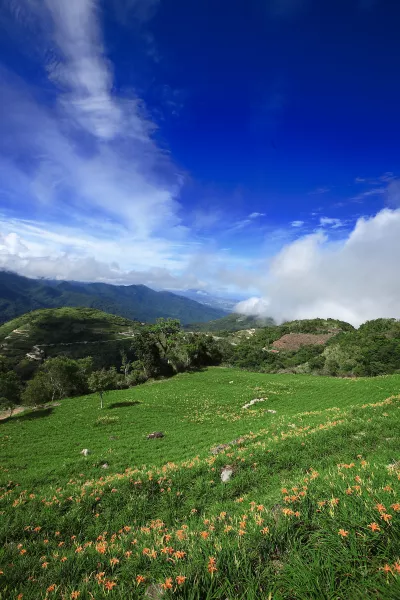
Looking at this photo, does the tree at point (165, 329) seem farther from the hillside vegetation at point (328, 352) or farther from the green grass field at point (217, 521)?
the green grass field at point (217, 521)

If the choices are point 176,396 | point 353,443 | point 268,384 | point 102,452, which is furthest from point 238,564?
point 268,384

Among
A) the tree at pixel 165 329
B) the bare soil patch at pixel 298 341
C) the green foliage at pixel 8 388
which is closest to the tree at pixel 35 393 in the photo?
the green foliage at pixel 8 388

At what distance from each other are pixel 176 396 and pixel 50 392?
22061mm

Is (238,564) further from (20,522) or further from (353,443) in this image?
(353,443)

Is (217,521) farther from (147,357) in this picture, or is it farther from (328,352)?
(328,352)

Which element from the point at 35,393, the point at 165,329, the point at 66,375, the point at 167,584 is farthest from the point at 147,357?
the point at 167,584

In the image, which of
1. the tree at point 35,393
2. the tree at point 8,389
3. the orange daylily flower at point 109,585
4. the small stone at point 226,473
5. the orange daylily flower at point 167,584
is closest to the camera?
the orange daylily flower at point 167,584

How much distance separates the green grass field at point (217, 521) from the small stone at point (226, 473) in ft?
0.79

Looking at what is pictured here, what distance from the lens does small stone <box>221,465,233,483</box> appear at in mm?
9427

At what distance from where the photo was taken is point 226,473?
967cm

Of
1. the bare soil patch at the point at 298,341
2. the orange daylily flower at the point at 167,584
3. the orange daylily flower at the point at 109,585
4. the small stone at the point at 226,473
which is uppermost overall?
the orange daylily flower at the point at 167,584

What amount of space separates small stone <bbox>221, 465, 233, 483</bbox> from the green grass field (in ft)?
0.79

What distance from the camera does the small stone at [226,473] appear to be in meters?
9.43

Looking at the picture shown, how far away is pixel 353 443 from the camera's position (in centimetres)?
1040
